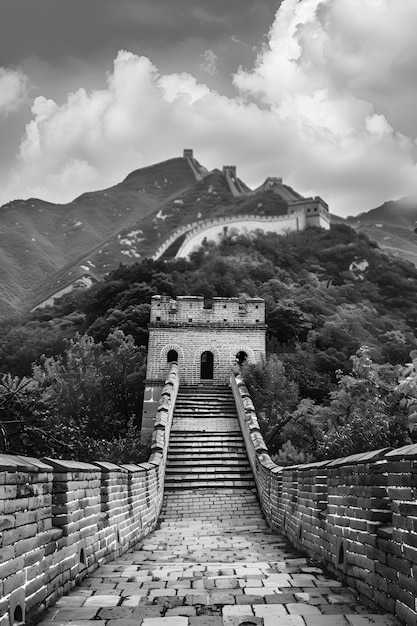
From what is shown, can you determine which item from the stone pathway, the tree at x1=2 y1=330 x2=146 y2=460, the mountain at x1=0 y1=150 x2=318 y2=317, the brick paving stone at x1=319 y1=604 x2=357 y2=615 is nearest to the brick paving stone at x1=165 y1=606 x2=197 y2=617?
the stone pathway

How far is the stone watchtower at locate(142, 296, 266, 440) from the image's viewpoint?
66.3 feet

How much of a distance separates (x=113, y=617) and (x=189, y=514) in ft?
25.2

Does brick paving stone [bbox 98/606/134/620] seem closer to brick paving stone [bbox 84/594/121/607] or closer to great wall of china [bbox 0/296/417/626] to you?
great wall of china [bbox 0/296/417/626]

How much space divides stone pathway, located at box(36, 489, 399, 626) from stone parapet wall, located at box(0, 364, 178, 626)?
0.56 feet

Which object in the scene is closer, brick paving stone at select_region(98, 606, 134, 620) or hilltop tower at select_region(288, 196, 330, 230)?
brick paving stone at select_region(98, 606, 134, 620)

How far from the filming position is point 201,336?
20688 millimetres

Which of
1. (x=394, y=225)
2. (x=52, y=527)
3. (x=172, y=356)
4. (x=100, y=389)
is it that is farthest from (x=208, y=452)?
(x=394, y=225)

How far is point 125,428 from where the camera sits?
17.5 meters

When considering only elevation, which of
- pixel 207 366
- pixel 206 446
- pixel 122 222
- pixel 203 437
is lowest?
pixel 206 446

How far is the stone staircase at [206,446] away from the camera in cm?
1268

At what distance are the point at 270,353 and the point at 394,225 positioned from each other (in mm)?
80507

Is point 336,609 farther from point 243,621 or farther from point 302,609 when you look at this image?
point 243,621

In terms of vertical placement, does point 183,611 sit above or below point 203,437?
below

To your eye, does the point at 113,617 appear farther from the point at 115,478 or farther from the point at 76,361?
the point at 76,361
